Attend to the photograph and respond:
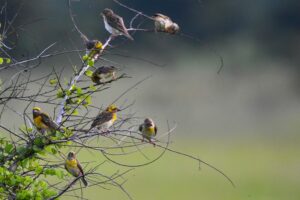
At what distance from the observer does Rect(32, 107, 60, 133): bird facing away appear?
5.96 m

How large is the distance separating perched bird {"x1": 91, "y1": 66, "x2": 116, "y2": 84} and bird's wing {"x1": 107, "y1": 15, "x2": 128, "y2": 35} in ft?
2.32

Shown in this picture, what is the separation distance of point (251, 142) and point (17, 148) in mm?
10119

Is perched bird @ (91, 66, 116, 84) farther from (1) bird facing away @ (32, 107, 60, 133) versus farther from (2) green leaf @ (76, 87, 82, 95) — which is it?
(2) green leaf @ (76, 87, 82, 95)

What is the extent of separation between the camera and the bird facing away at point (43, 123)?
5957mm

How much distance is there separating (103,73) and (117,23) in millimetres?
1376

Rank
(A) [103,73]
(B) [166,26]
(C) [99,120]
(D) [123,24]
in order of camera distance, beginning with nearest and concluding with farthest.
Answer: (C) [99,120]
(A) [103,73]
(B) [166,26]
(D) [123,24]

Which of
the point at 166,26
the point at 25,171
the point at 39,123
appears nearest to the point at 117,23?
the point at 166,26

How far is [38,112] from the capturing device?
703 cm

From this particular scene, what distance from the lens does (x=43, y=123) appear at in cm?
639

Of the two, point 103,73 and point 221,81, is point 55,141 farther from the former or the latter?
point 221,81

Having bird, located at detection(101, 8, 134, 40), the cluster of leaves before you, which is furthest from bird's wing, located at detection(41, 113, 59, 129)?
bird, located at detection(101, 8, 134, 40)

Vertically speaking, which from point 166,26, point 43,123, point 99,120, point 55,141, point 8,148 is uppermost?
point 166,26

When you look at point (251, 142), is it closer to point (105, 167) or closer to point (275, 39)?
point (105, 167)

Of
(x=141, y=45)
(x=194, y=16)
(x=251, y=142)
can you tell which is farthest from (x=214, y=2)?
(x=251, y=142)
